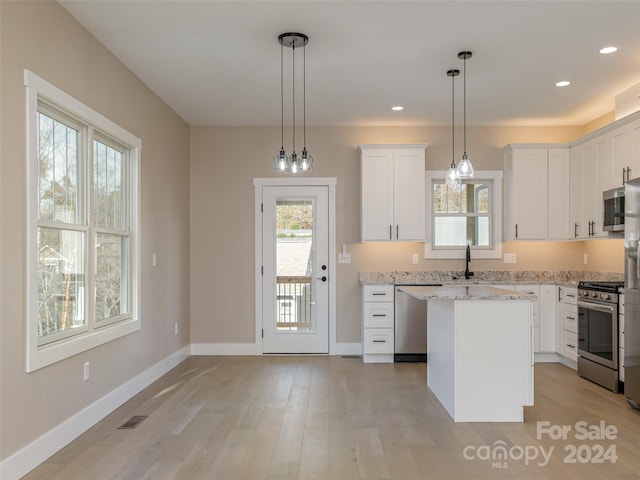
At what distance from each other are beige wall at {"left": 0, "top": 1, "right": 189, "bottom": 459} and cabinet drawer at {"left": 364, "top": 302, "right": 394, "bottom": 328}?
217 cm

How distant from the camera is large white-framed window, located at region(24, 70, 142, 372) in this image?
2.74m

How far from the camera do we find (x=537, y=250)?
19.1 ft

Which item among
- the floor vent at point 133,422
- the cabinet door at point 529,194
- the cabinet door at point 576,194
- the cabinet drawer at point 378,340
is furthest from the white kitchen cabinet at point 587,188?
the floor vent at point 133,422

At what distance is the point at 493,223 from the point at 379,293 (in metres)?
1.72

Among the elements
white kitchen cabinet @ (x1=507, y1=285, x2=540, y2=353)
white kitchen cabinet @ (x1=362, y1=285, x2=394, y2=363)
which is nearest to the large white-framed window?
white kitchen cabinet @ (x1=362, y1=285, x2=394, y2=363)

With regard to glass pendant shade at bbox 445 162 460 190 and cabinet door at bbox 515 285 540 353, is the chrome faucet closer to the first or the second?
cabinet door at bbox 515 285 540 353

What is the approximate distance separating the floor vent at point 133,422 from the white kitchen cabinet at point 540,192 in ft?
14.3

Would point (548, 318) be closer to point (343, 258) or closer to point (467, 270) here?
point (467, 270)

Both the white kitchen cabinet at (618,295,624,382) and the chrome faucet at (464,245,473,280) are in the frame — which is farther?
the chrome faucet at (464,245,473,280)

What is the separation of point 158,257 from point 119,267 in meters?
0.74

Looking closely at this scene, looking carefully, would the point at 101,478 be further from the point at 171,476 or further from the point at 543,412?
the point at 543,412

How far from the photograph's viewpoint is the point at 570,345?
503 centimetres

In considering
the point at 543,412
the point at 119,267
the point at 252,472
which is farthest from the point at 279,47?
the point at 543,412

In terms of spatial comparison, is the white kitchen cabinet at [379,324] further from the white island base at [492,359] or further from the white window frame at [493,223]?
the white island base at [492,359]
